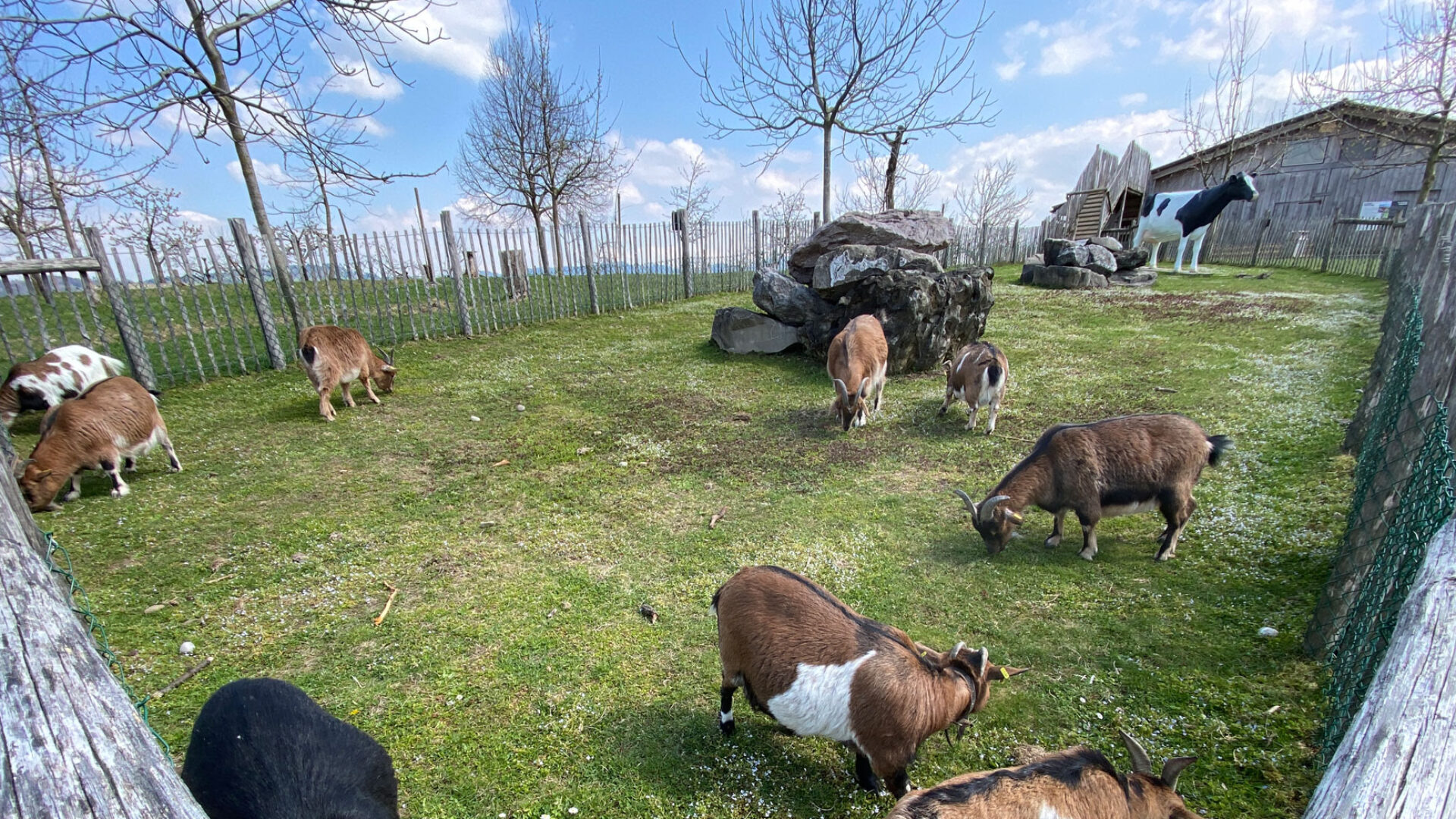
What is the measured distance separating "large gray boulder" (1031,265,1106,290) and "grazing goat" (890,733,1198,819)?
19.0 metres

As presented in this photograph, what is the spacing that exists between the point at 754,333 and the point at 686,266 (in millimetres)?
8500

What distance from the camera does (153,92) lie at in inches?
340

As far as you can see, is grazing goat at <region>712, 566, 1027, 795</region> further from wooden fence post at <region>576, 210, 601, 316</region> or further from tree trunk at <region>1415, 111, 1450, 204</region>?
tree trunk at <region>1415, 111, 1450, 204</region>

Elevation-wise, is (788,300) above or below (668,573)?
above

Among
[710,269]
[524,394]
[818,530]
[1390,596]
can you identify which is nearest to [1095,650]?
[1390,596]

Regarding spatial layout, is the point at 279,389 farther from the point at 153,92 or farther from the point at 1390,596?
the point at 1390,596

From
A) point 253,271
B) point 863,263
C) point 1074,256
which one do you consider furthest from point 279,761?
point 1074,256

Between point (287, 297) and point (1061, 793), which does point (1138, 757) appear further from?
point (287, 297)

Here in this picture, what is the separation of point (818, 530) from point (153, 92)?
11.8 m

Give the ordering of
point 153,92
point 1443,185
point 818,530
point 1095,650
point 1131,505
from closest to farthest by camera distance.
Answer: point 1095,650
point 1131,505
point 818,530
point 153,92
point 1443,185

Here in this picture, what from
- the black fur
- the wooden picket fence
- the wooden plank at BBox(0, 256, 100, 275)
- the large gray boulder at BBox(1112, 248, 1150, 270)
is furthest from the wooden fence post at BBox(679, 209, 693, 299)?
the black fur

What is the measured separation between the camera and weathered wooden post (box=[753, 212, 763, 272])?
2102cm

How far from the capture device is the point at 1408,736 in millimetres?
1085

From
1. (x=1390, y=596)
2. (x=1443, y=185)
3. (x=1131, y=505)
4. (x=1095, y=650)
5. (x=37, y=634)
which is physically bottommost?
(x=1095, y=650)
